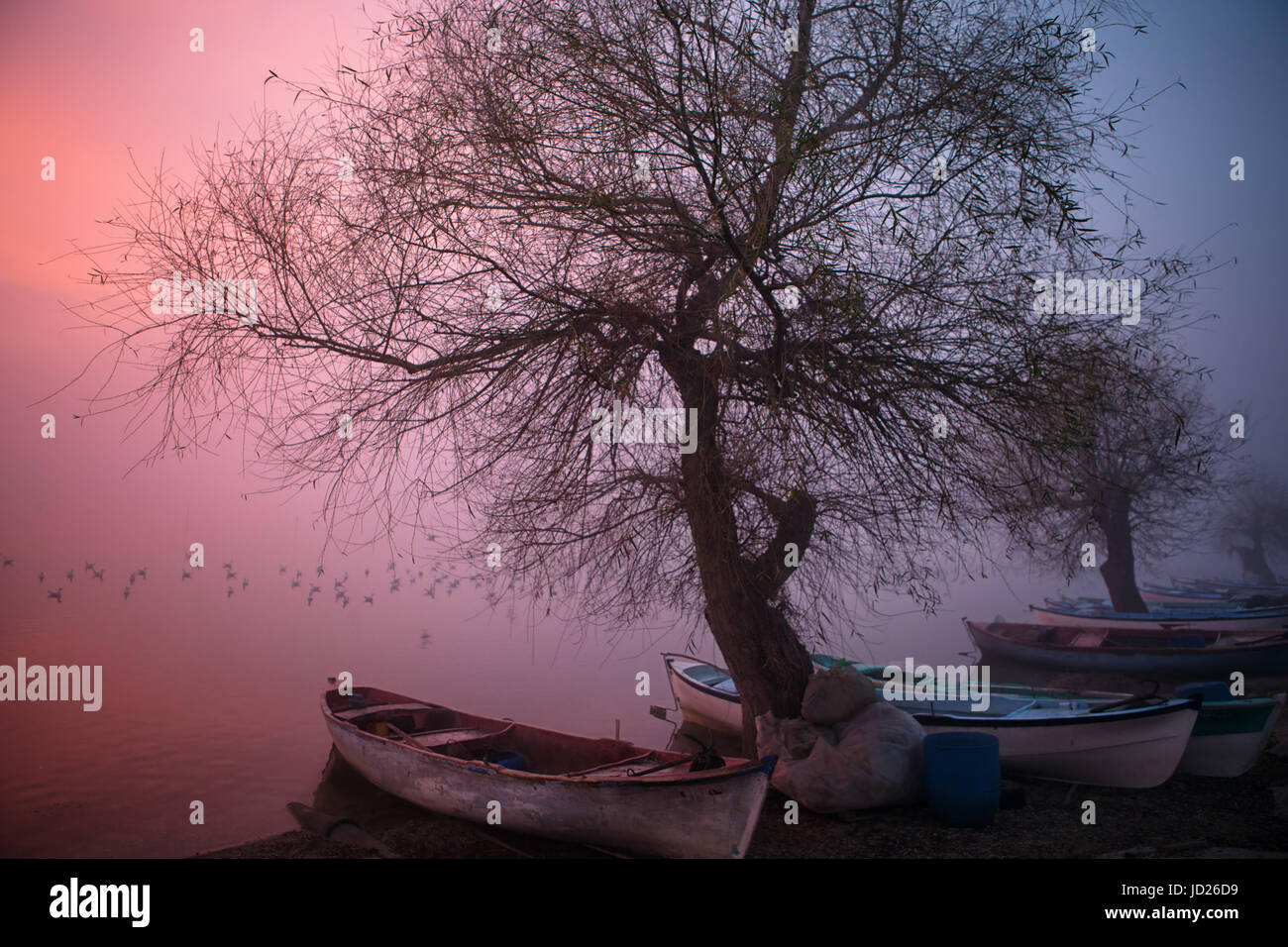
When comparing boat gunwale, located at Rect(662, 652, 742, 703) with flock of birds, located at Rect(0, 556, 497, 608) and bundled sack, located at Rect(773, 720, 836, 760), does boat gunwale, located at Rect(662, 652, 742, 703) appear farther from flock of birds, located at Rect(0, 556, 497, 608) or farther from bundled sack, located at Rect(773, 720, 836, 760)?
flock of birds, located at Rect(0, 556, 497, 608)

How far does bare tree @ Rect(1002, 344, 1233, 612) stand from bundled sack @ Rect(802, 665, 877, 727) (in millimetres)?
1835

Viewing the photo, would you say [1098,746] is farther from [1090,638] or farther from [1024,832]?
[1090,638]

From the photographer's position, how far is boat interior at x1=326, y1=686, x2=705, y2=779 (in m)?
6.51

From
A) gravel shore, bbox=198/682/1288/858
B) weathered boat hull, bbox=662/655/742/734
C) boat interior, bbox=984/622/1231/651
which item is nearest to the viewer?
gravel shore, bbox=198/682/1288/858

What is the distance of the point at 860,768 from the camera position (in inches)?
251

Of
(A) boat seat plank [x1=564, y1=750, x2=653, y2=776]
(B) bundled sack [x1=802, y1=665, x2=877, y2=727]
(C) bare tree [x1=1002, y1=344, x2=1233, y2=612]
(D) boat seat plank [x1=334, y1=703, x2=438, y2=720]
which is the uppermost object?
(C) bare tree [x1=1002, y1=344, x2=1233, y2=612]

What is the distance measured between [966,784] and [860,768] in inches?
31.4

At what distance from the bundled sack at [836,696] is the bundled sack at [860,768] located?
98 millimetres

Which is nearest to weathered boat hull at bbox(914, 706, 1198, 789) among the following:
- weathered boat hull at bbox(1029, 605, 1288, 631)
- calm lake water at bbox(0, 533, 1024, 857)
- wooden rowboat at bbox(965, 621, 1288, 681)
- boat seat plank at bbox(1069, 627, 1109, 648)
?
calm lake water at bbox(0, 533, 1024, 857)

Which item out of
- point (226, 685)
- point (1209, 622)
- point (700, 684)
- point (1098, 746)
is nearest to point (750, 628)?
point (1098, 746)

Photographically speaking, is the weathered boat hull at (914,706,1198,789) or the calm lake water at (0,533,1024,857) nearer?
the weathered boat hull at (914,706,1198,789)

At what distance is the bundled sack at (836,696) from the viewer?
22.3ft

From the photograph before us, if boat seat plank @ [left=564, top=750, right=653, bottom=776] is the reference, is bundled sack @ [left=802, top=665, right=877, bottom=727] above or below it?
above
